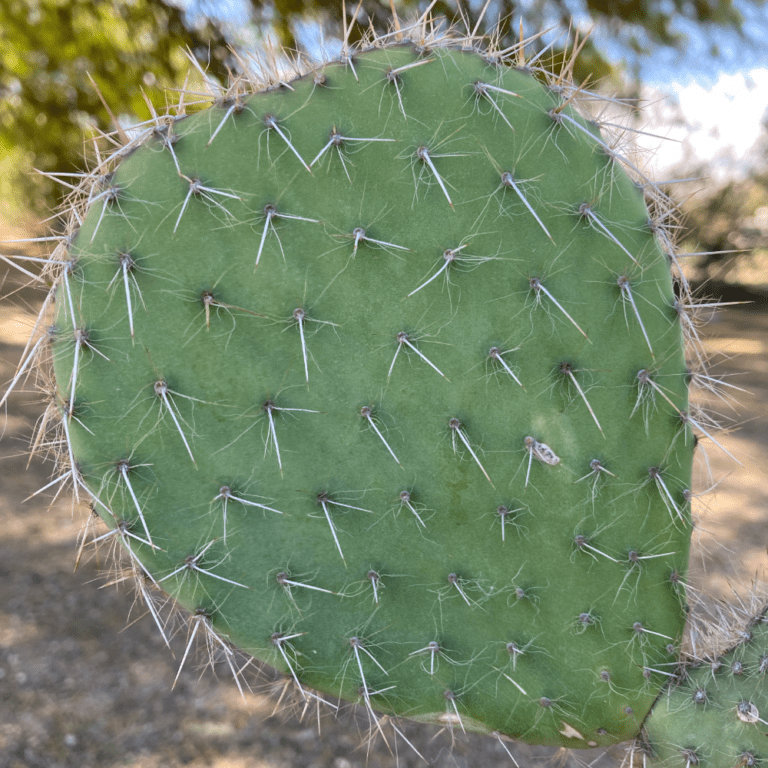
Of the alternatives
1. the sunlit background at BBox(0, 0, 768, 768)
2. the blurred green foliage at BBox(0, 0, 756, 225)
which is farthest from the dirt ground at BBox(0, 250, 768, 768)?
the blurred green foliage at BBox(0, 0, 756, 225)

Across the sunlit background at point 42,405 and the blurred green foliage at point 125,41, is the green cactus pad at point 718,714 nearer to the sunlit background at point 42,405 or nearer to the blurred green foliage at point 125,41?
the sunlit background at point 42,405

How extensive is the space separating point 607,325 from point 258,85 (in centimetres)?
58

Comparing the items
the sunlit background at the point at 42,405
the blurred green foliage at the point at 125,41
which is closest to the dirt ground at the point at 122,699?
the sunlit background at the point at 42,405

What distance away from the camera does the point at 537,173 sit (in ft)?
2.91

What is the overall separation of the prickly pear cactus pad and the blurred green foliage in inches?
171

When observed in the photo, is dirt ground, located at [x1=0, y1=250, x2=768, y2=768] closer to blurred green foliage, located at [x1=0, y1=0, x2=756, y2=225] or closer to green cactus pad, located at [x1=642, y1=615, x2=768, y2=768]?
green cactus pad, located at [x1=642, y1=615, x2=768, y2=768]

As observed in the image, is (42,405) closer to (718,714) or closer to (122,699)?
(122,699)

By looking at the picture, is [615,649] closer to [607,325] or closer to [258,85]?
[607,325]

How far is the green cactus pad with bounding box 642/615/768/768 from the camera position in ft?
2.93

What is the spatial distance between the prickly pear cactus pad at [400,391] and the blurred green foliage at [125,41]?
4.34m

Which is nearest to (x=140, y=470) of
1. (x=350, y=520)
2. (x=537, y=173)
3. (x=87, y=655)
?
(x=350, y=520)

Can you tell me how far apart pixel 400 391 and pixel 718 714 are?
656mm

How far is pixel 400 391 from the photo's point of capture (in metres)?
0.90

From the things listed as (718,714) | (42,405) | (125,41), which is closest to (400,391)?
(718,714)
